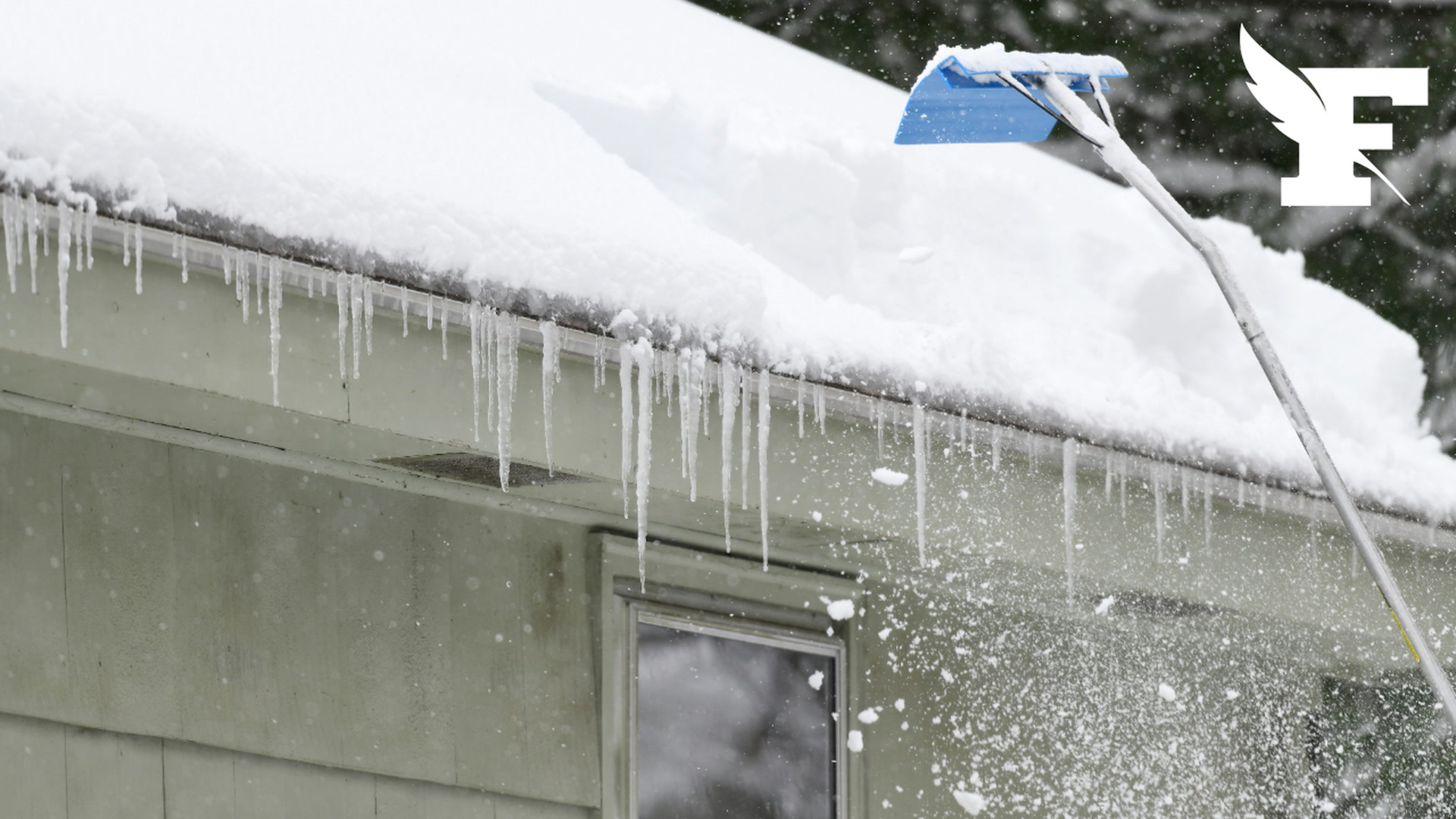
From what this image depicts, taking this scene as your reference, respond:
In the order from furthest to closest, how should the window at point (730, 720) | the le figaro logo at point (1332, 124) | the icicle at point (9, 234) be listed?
the le figaro logo at point (1332, 124) → the window at point (730, 720) → the icicle at point (9, 234)

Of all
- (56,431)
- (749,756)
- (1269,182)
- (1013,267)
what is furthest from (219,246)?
(1269,182)

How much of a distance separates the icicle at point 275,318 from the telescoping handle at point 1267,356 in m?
1.44

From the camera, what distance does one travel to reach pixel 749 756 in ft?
13.4

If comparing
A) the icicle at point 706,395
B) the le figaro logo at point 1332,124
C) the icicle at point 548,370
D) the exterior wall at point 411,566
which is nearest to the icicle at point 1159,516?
the exterior wall at point 411,566

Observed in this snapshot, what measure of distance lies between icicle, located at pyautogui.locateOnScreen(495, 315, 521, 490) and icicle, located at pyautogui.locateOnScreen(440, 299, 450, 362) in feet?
0.32

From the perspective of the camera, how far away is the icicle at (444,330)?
9.55 feet

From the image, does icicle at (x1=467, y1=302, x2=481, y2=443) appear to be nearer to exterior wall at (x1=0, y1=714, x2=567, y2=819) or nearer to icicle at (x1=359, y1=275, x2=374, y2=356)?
icicle at (x1=359, y1=275, x2=374, y2=356)

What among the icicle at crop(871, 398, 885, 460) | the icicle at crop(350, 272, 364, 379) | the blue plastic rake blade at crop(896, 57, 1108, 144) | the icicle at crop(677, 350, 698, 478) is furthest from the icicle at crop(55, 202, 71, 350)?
the icicle at crop(871, 398, 885, 460)

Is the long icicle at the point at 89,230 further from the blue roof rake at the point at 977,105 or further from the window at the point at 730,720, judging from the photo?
the window at the point at 730,720

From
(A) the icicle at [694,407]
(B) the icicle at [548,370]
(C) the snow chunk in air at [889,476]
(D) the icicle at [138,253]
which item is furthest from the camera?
(C) the snow chunk in air at [889,476]

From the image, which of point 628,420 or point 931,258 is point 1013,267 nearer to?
point 931,258

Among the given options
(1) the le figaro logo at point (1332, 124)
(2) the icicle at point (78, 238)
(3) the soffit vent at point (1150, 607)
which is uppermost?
A: (1) the le figaro logo at point (1332, 124)

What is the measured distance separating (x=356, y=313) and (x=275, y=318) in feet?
0.50

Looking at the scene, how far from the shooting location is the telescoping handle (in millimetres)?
2689
